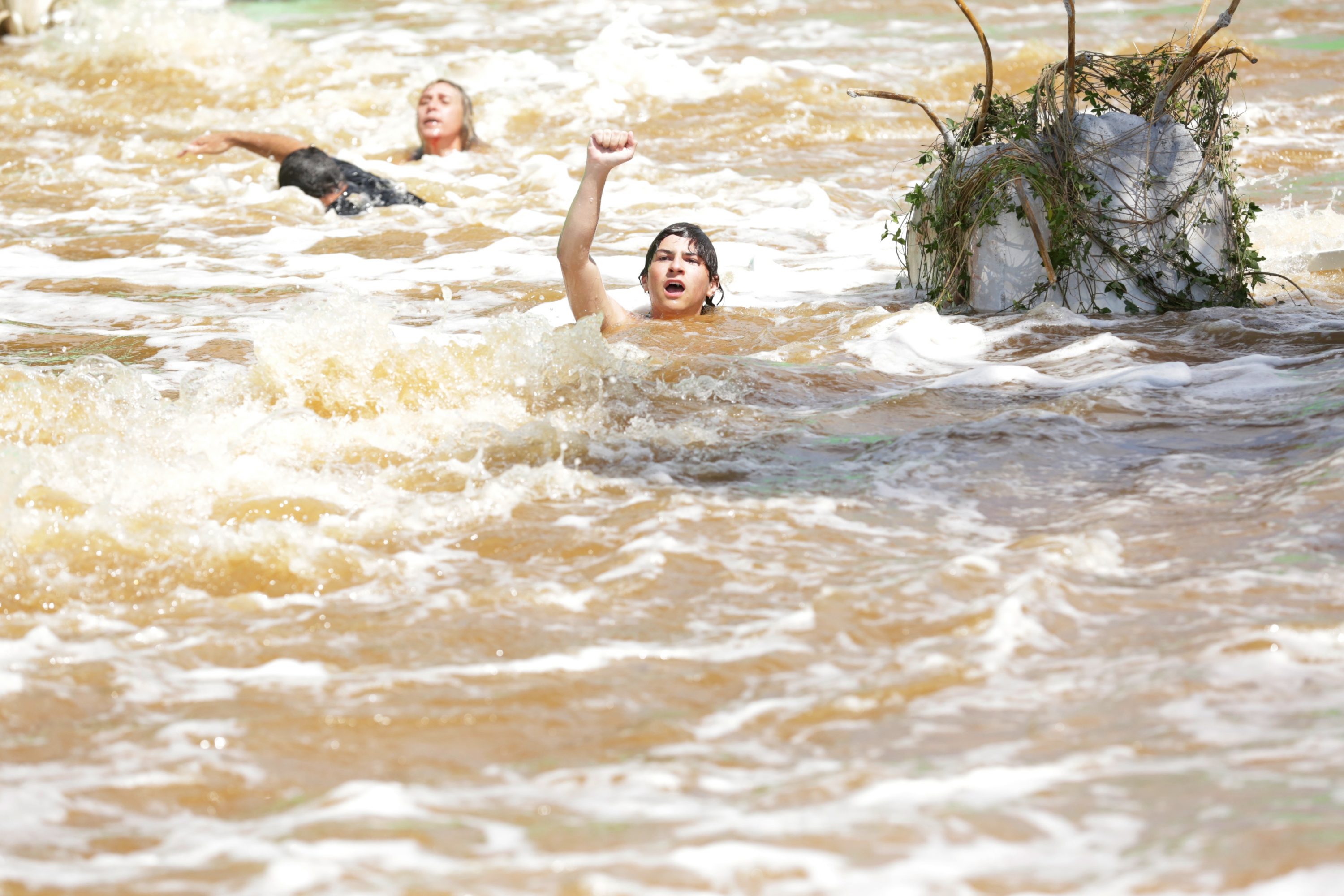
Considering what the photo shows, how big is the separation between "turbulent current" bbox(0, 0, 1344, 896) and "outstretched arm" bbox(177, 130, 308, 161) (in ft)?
6.15

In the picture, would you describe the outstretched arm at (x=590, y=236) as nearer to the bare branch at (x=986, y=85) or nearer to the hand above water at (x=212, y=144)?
the bare branch at (x=986, y=85)

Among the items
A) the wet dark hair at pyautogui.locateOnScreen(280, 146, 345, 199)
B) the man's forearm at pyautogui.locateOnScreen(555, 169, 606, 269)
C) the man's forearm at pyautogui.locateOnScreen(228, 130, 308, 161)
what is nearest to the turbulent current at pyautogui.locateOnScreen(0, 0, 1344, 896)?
the man's forearm at pyautogui.locateOnScreen(555, 169, 606, 269)

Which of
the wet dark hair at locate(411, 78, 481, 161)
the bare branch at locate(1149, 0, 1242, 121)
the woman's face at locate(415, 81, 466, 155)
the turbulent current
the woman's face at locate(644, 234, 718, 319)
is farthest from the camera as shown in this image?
the wet dark hair at locate(411, 78, 481, 161)

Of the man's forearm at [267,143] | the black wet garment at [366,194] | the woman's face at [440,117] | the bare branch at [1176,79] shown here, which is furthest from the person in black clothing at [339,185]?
the bare branch at [1176,79]

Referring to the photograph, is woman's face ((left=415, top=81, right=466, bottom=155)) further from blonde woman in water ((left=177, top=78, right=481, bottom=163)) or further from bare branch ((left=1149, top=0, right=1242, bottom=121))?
bare branch ((left=1149, top=0, right=1242, bottom=121))

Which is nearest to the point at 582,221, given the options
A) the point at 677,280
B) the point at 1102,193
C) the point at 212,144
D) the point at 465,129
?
the point at 677,280

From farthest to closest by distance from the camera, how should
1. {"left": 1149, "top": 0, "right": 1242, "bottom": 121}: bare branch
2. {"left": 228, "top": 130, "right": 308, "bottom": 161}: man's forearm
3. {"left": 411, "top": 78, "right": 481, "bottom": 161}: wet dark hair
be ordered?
{"left": 411, "top": 78, "right": 481, "bottom": 161}: wet dark hair
{"left": 228, "top": 130, "right": 308, "bottom": 161}: man's forearm
{"left": 1149, "top": 0, "right": 1242, "bottom": 121}: bare branch

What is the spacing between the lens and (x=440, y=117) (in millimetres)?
10016

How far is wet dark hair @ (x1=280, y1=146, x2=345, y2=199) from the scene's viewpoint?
28.9 ft

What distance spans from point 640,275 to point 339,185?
3.32m

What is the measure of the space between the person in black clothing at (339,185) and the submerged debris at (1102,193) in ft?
12.9

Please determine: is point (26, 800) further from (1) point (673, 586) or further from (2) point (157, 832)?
(1) point (673, 586)

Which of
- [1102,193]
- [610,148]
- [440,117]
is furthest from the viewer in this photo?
[440,117]

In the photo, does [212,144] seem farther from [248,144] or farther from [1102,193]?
[1102,193]
